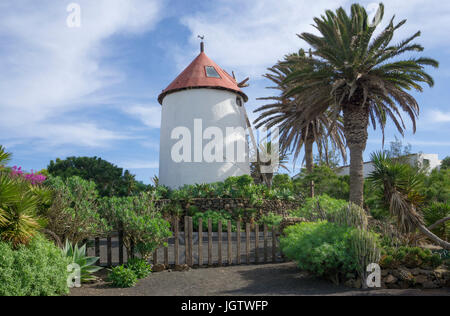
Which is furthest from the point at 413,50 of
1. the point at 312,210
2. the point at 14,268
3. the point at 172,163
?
the point at 14,268

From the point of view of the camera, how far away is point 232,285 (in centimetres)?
789

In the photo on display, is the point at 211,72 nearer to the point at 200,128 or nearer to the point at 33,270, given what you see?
the point at 200,128

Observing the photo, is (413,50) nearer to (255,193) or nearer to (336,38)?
(336,38)

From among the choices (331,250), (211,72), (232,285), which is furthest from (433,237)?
(211,72)

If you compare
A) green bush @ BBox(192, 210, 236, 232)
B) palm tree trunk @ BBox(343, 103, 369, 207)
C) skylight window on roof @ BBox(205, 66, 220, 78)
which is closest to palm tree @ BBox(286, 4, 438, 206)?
palm tree trunk @ BBox(343, 103, 369, 207)

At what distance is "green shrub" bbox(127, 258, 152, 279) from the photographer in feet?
27.9

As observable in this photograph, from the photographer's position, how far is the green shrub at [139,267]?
27.9 ft

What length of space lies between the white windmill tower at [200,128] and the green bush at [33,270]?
48.9 feet

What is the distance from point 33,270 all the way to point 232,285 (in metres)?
3.80

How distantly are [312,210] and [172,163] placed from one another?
11660 millimetres

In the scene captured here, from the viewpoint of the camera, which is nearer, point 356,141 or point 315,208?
point 315,208

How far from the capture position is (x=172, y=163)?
22656 millimetres

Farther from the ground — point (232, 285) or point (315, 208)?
point (315, 208)

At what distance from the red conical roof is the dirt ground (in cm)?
1514
